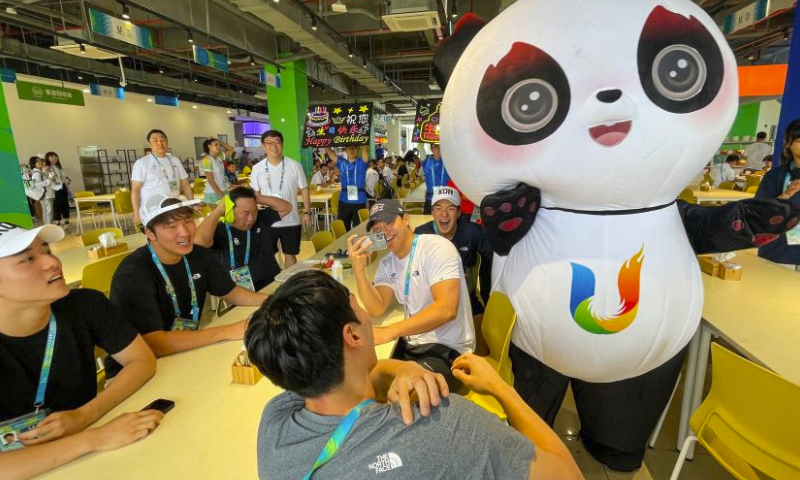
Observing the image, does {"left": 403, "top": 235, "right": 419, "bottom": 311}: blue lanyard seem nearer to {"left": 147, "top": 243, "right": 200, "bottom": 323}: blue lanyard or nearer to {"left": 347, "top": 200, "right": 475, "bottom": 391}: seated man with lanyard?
{"left": 347, "top": 200, "right": 475, "bottom": 391}: seated man with lanyard

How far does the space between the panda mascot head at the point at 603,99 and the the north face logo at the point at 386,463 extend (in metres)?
1.12

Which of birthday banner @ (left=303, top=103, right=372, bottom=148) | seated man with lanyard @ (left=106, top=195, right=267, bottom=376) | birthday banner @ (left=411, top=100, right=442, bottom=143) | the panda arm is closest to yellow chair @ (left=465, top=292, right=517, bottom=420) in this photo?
the panda arm

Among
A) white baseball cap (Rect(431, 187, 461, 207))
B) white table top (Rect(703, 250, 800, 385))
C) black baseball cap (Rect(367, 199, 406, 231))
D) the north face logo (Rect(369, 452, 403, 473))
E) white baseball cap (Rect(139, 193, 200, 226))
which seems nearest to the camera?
the north face logo (Rect(369, 452, 403, 473))

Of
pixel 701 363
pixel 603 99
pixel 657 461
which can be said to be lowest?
pixel 657 461

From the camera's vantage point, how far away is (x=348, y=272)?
9.91 ft

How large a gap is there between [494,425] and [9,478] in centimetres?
132

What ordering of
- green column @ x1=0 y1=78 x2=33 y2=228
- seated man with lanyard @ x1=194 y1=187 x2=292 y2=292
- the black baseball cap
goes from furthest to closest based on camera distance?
1. green column @ x1=0 y1=78 x2=33 y2=228
2. seated man with lanyard @ x1=194 y1=187 x2=292 y2=292
3. the black baseball cap

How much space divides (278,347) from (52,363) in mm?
1193

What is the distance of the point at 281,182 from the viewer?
14.6 ft

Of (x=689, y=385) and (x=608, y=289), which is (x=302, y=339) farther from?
(x=689, y=385)

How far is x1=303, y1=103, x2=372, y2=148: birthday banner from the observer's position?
805 cm

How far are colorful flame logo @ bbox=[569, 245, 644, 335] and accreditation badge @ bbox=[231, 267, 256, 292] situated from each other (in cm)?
220

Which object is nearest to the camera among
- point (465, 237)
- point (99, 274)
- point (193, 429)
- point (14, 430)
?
point (14, 430)

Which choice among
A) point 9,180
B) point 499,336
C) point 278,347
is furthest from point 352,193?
point 278,347
